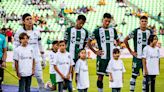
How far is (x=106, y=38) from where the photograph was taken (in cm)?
1357

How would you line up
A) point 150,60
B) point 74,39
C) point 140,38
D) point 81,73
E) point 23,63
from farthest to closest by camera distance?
point 140,38 → point 150,60 → point 74,39 → point 81,73 → point 23,63

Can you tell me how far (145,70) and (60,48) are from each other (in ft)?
8.11

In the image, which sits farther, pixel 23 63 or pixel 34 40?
pixel 34 40

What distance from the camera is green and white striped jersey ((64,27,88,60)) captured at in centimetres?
1311

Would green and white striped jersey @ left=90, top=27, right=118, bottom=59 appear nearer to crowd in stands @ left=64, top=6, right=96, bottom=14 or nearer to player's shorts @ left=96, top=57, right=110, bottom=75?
player's shorts @ left=96, top=57, right=110, bottom=75

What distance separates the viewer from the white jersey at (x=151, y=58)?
13344 mm

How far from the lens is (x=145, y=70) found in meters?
13.3

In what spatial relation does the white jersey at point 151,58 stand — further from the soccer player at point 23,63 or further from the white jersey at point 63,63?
the soccer player at point 23,63

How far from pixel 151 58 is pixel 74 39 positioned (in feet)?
6.81

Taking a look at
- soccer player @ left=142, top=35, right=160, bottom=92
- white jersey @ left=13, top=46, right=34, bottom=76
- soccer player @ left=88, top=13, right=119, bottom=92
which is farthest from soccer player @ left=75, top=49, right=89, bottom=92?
soccer player @ left=142, top=35, right=160, bottom=92

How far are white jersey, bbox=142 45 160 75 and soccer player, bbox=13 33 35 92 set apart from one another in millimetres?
3195

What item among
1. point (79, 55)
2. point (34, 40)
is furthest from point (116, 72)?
point (34, 40)

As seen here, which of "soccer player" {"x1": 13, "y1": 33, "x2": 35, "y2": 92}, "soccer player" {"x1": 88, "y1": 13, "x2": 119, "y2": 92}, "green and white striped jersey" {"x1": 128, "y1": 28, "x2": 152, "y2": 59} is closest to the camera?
"soccer player" {"x1": 13, "y1": 33, "x2": 35, "y2": 92}

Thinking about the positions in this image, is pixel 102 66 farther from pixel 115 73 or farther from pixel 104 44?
pixel 115 73
